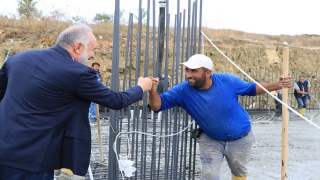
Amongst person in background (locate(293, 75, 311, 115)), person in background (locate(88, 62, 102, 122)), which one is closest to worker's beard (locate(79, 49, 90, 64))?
person in background (locate(88, 62, 102, 122))

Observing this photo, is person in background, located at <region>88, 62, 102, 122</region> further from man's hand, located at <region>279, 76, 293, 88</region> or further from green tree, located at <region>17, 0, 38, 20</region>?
green tree, located at <region>17, 0, 38, 20</region>

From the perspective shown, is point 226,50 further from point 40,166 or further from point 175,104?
point 40,166

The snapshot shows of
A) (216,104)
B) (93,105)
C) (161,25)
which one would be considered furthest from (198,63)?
(93,105)

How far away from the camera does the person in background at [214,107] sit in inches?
152

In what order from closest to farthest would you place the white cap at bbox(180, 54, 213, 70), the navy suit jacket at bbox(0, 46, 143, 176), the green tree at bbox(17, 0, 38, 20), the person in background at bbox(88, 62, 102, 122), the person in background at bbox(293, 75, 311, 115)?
1. the navy suit jacket at bbox(0, 46, 143, 176)
2. the white cap at bbox(180, 54, 213, 70)
3. the person in background at bbox(88, 62, 102, 122)
4. the person in background at bbox(293, 75, 311, 115)
5. the green tree at bbox(17, 0, 38, 20)

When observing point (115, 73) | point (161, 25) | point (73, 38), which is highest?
point (161, 25)

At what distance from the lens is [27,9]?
17469 mm

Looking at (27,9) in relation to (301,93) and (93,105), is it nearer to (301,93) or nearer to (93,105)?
(93,105)

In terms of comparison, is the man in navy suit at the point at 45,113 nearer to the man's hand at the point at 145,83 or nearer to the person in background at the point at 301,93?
the man's hand at the point at 145,83

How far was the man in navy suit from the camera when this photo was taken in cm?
253

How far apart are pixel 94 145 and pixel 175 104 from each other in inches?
164

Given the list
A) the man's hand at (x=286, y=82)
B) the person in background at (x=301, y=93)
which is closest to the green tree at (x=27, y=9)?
the person in background at (x=301, y=93)

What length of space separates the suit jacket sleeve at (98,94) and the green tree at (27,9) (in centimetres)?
1524

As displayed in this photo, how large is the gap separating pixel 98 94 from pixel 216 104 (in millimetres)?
1543
